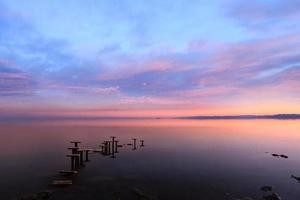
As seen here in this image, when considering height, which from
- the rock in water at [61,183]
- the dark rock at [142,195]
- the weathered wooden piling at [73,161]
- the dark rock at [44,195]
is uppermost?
the weathered wooden piling at [73,161]

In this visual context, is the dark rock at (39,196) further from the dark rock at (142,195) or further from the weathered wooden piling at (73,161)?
the weathered wooden piling at (73,161)

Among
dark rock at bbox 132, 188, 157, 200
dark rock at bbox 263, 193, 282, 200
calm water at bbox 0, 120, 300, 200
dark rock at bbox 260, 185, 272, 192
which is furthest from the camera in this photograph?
dark rock at bbox 260, 185, 272, 192

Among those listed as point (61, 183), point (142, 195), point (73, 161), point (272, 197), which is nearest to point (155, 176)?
point (142, 195)

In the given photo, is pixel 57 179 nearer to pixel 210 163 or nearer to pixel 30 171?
pixel 30 171

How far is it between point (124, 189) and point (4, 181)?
18161mm

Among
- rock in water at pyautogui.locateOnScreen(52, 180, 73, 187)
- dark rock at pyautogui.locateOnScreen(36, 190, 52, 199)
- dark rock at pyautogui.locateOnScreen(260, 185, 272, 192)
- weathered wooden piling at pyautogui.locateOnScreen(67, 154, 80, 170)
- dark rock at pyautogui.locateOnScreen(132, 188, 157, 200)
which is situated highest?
weathered wooden piling at pyautogui.locateOnScreen(67, 154, 80, 170)

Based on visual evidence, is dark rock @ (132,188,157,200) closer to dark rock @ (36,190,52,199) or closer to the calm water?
the calm water

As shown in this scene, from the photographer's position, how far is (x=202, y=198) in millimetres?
35188

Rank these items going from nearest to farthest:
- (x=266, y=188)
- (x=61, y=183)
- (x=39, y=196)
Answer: (x=39, y=196) → (x=61, y=183) → (x=266, y=188)

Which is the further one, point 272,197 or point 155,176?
point 155,176

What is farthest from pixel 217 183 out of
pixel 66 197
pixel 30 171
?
pixel 30 171

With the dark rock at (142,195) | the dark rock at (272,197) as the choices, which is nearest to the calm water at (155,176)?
the dark rock at (142,195)

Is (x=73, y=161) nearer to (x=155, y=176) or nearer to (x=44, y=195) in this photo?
(x=155, y=176)

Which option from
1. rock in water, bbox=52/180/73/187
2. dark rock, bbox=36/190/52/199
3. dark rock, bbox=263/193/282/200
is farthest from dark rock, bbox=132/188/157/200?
dark rock, bbox=263/193/282/200
